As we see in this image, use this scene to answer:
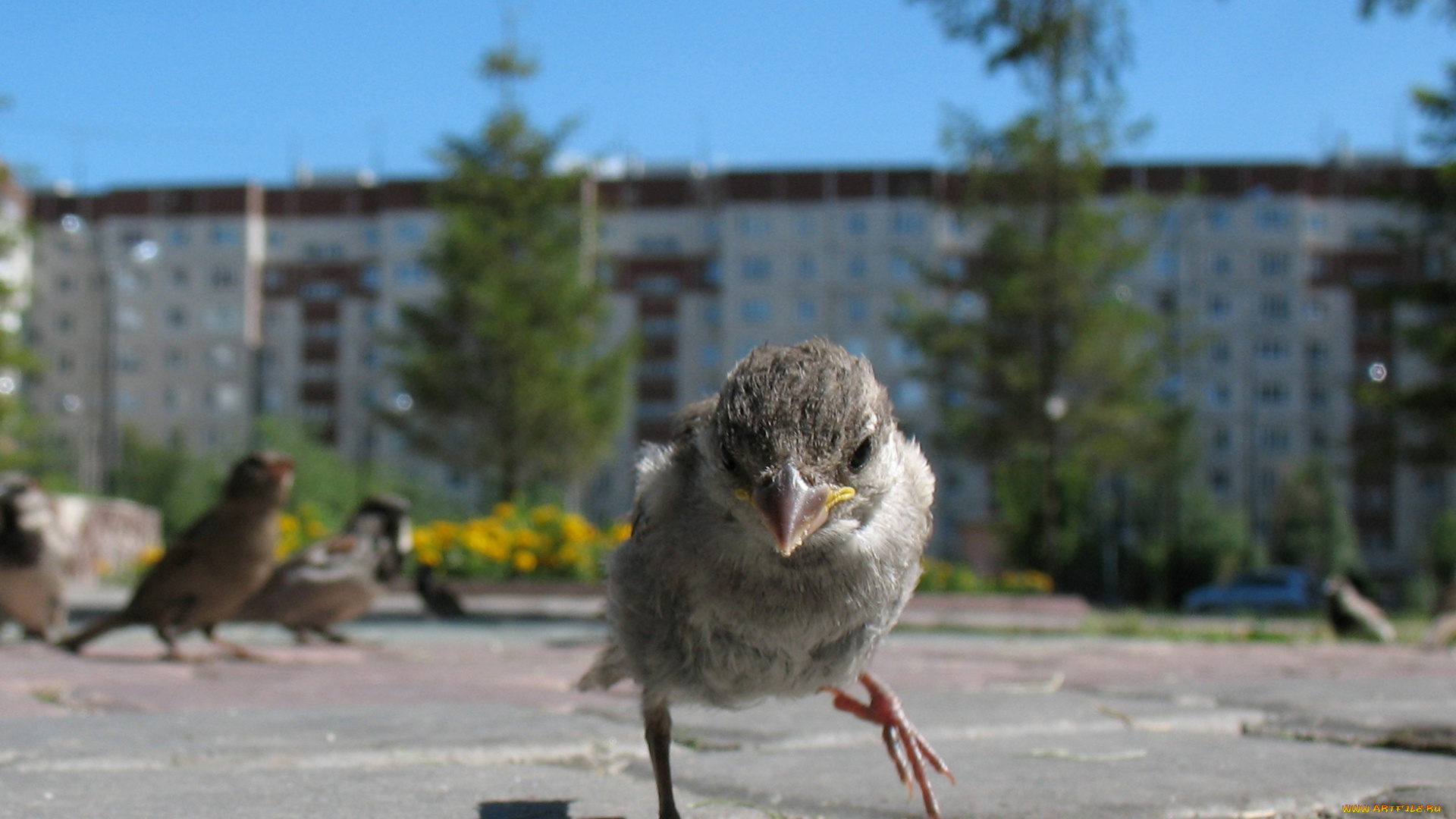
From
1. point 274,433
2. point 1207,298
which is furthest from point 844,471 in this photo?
point 1207,298

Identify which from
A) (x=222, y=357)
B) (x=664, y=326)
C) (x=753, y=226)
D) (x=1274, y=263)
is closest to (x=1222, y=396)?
(x=1274, y=263)

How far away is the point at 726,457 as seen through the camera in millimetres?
2031

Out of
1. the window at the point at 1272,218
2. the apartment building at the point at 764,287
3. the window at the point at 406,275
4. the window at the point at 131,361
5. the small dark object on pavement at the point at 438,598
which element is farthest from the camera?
the window at the point at 131,361

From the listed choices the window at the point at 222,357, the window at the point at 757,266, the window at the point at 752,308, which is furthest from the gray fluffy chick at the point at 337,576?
the window at the point at 222,357

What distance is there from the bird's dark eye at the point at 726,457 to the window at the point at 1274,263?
69141mm

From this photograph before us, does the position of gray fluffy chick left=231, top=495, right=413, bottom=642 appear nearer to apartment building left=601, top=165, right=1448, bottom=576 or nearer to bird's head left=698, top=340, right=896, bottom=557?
bird's head left=698, top=340, right=896, bottom=557

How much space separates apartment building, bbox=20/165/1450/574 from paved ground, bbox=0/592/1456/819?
2181 inches

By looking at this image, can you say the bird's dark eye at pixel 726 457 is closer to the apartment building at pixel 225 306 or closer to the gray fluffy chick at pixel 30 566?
the gray fluffy chick at pixel 30 566

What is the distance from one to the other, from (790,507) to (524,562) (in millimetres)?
9966

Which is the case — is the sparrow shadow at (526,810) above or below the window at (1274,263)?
below

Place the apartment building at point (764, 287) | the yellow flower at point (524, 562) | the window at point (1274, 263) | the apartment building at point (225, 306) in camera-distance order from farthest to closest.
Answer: the apartment building at point (225, 306), the window at point (1274, 263), the apartment building at point (764, 287), the yellow flower at point (524, 562)

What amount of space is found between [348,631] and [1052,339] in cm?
1831

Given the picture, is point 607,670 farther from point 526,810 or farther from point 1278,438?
point 1278,438

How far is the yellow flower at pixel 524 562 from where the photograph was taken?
11570 millimetres
